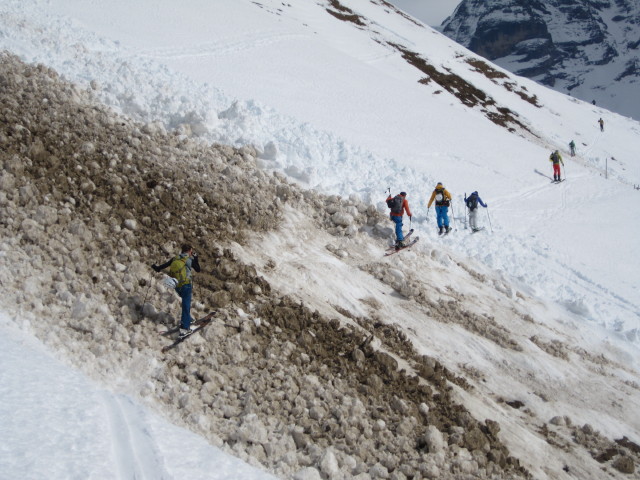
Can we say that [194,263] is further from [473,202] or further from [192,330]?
[473,202]

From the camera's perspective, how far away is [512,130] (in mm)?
38250

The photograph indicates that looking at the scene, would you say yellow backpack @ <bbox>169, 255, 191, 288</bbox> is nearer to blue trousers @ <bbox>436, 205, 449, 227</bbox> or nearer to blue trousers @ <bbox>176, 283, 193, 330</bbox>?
blue trousers @ <bbox>176, 283, 193, 330</bbox>

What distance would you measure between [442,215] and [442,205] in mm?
364

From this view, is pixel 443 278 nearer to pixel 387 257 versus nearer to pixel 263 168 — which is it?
pixel 387 257

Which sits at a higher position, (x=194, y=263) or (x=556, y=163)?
(x=556, y=163)

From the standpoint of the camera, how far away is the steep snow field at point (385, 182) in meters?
10.7

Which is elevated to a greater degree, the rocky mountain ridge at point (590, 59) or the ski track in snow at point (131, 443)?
the rocky mountain ridge at point (590, 59)

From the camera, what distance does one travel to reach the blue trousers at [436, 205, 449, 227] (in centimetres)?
1509

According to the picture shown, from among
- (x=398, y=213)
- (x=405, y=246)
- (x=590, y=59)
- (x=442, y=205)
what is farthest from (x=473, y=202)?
(x=590, y=59)

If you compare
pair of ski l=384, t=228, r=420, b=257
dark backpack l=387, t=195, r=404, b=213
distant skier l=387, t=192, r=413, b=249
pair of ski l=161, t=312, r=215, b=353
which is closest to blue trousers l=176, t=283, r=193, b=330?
pair of ski l=161, t=312, r=215, b=353

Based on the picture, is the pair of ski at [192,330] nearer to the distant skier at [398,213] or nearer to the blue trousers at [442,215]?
the distant skier at [398,213]

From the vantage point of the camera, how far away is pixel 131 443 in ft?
21.3

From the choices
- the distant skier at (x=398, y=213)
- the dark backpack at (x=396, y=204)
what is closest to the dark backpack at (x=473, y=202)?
the distant skier at (x=398, y=213)

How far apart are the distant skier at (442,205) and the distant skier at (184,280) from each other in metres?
8.50
